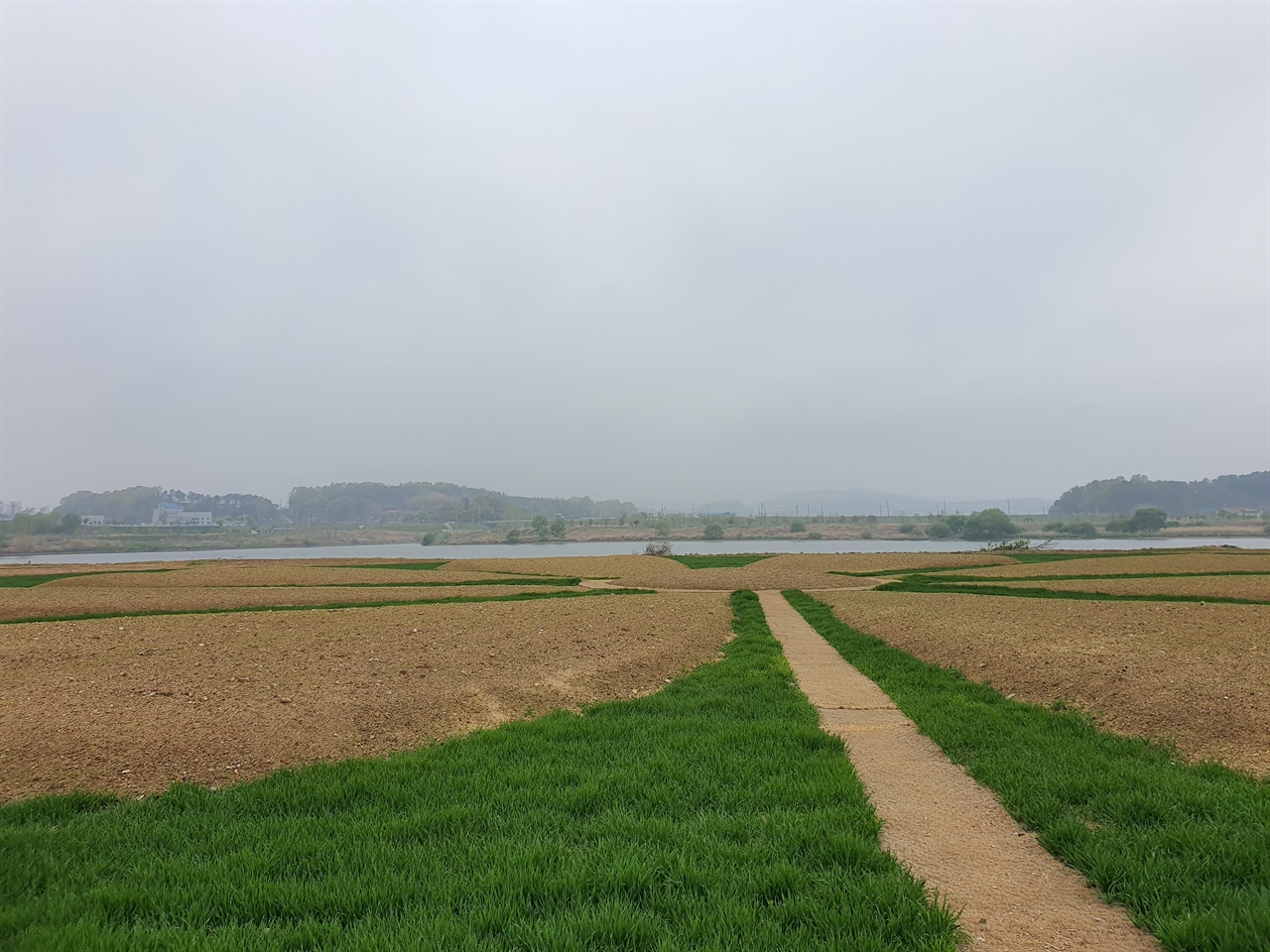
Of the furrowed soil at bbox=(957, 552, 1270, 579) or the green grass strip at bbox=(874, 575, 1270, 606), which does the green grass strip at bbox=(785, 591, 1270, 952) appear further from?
the furrowed soil at bbox=(957, 552, 1270, 579)

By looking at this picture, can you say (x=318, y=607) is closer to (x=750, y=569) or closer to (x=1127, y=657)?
(x=1127, y=657)

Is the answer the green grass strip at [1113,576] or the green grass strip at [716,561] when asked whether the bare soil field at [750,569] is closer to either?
the green grass strip at [716,561]

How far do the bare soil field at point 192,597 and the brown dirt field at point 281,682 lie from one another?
578 centimetres

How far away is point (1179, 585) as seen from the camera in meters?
27.1

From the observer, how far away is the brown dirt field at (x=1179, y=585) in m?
24.4

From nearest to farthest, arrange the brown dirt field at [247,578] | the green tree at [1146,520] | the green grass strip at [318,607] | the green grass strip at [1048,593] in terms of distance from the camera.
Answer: the green grass strip at [318,607]
the green grass strip at [1048,593]
the brown dirt field at [247,578]
the green tree at [1146,520]

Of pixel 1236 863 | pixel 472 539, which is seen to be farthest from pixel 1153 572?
pixel 472 539

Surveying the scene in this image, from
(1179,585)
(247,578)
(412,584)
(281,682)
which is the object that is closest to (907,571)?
(1179,585)

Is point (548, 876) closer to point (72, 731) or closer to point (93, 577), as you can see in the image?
point (72, 731)

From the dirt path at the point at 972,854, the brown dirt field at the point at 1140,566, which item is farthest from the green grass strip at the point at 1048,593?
the dirt path at the point at 972,854

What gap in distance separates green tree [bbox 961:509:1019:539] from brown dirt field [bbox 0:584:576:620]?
150217mm

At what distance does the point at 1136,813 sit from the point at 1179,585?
96.4 feet

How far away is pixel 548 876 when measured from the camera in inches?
180

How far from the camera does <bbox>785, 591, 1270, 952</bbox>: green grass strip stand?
13.3 ft
